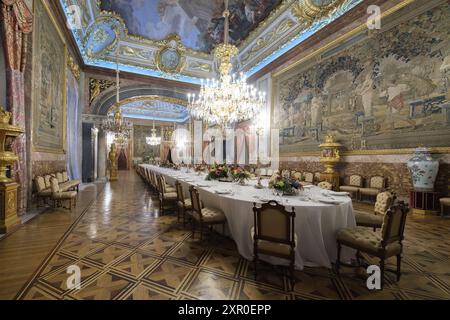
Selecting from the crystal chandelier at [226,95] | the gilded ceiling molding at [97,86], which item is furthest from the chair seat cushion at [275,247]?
the gilded ceiling molding at [97,86]

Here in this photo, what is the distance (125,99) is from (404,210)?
1248 centimetres

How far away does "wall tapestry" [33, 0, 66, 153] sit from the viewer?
528 centimetres

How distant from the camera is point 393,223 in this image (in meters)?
2.14

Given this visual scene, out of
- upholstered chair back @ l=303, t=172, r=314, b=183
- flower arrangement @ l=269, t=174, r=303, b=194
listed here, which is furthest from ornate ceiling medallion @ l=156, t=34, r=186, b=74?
flower arrangement @ l=269, t=174, r=303, b=194

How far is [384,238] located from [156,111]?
20.5 meters

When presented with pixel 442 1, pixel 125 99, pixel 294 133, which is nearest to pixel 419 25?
pixel 442 1

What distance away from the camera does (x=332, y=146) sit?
271 inches

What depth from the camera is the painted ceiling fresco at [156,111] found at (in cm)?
1774

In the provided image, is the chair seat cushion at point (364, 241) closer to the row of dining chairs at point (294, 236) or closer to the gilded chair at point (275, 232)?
the row of dining chairs at point (294, 236)

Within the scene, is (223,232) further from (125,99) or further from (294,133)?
(125,99)

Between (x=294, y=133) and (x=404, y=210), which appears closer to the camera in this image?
(x=404, y=210)

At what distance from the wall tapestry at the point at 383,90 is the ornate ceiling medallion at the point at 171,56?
602 cm

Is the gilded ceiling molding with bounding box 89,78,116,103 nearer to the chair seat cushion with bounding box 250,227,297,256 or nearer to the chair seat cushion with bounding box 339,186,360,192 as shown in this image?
the chair seat cushion with bounding box 339,186,360,192

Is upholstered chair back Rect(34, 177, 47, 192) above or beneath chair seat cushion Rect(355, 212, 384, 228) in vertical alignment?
above
